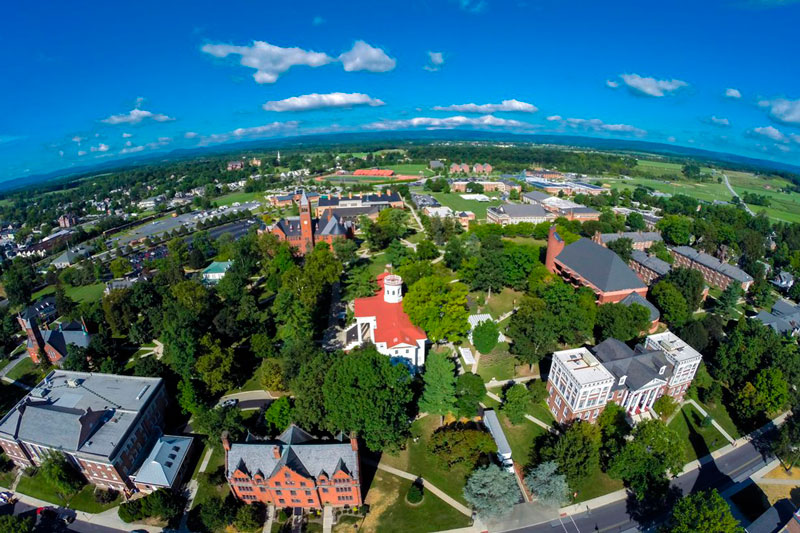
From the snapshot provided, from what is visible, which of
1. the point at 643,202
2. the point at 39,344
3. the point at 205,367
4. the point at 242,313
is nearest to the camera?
the point at 205,367

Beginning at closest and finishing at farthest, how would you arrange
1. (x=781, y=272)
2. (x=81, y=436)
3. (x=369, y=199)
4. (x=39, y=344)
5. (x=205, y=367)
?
1. (x=81, y=436)
2. (x=205, y=367)
3. (x=39, y=344)
4. (x=781, y=272)
5. (x=369, y=199)

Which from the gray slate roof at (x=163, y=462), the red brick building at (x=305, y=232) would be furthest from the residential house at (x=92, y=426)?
the red brick building at (x=305, y=232)

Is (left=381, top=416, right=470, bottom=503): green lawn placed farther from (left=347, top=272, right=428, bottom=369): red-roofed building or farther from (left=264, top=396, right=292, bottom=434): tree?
(left=264, top=396, right=292, bottom=434): tree

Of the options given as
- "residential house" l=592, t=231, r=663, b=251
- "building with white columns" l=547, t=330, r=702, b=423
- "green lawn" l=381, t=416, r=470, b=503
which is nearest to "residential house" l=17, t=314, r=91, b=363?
"green lawn" l=381, t=416, r=470, b=503

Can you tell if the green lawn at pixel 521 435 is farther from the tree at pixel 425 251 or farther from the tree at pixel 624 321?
the tree at pixel 425 251

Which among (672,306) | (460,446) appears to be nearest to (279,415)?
(460,446)

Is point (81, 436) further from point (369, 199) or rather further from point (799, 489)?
point (369, 199)

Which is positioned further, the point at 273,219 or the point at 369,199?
the point at 369,199

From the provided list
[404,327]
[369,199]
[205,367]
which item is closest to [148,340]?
[205,367]
